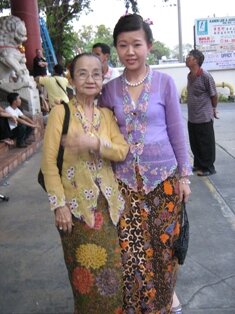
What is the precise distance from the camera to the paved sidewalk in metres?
2.86

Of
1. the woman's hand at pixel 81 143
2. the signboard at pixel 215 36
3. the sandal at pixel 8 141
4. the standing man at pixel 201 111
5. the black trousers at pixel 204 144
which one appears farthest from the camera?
the signboard at pixel 215 36

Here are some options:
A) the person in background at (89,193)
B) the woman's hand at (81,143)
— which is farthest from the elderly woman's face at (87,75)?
the woman's hand at (81,143)

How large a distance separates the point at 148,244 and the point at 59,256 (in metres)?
1.44

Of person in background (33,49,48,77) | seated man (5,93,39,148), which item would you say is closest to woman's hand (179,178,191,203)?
seated man (5,93,39,148)

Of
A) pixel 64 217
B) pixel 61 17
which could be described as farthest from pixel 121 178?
pixel 61 17

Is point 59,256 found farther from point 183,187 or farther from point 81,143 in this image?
point 81,143

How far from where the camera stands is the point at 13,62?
835 cm

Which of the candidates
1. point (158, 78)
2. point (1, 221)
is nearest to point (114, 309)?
point (158, 78)

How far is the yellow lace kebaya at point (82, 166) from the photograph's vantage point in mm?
2051

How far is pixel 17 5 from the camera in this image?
10406 mm

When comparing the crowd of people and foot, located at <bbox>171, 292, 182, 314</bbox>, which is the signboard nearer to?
foot, located at <bbox>171, 292, 182, 314</bbox>

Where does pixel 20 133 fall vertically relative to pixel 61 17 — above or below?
below

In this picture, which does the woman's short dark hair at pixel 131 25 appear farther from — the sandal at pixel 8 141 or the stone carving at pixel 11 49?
the stone carving at pixel 11 49

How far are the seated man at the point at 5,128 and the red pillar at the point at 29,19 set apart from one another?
158 inches
